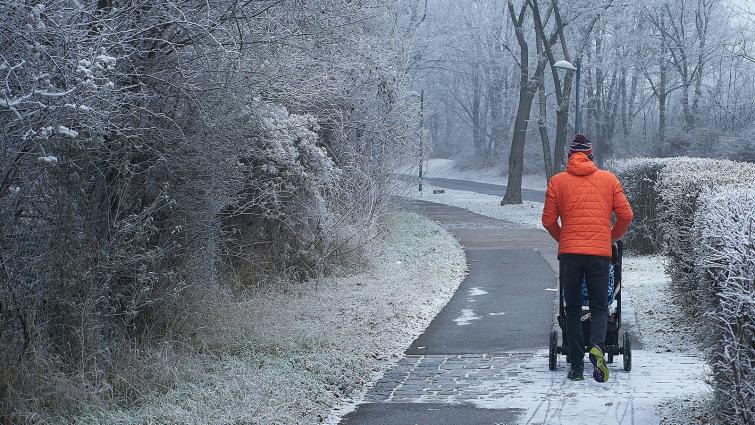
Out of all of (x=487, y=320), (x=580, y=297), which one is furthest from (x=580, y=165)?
(x=487, y=320)

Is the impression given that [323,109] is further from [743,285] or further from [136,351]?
[743,285]

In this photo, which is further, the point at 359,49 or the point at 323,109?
the point at 359,49

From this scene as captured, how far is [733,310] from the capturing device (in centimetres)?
506

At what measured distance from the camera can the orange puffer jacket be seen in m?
8.30

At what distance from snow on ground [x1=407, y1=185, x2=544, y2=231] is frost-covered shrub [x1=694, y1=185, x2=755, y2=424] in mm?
17687

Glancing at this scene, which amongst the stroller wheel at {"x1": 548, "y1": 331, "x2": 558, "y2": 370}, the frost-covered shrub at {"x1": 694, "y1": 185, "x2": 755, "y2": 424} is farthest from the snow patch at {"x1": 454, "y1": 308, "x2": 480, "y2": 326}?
the frost-covered shrub at {"x1": 694, "y1": 185, "x2": 755, "y2": 424}

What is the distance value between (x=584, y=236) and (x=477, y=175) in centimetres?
6933

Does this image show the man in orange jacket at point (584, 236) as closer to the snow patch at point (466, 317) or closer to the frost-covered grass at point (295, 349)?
the frost-covered grass at point (295, 349)

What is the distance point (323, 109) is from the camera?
53.4ft

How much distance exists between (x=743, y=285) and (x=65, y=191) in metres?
4.63

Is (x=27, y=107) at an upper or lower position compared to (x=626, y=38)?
lower

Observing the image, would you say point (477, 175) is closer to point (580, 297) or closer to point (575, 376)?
point (580, 297)

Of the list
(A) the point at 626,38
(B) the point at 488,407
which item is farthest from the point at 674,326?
(A) the point at 626,38

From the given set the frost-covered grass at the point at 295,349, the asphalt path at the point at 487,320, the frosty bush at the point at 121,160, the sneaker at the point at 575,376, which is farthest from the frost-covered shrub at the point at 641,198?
the sneaker at the point at 575,376
